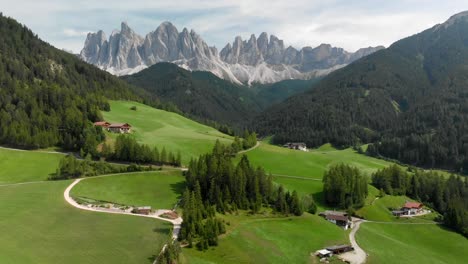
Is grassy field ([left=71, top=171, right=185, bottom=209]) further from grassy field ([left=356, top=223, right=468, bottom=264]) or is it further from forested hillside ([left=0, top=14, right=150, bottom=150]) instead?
grassy field ([left=356, top=223, right=468, bottom=264])

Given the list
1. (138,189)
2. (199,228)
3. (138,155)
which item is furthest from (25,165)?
(199,228)

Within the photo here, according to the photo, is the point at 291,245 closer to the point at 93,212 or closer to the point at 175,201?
the point at 175,201

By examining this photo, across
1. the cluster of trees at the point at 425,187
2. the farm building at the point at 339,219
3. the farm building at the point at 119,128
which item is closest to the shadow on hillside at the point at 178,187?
the farm building at the point at 339,219

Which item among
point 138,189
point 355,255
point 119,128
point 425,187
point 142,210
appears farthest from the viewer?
point 119,128

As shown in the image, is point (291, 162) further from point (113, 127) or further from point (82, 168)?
point (82, 168)

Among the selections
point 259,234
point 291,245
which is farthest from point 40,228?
point 291,245
